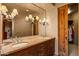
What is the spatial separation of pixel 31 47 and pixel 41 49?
0.60 feet

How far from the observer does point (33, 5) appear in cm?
189

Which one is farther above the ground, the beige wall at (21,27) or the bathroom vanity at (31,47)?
the beige wall at (21,27)

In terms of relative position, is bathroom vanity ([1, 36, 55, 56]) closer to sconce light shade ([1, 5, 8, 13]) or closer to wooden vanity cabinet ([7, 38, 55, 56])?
wooden vanity cabinet ([7, 38, 55, 56])

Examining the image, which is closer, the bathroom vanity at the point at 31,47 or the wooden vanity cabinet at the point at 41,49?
the bathroom vanity at the point at 31,47

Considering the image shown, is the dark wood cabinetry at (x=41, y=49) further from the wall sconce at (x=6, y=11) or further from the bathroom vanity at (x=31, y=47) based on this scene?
the wall sconce at (x=6, y=11)

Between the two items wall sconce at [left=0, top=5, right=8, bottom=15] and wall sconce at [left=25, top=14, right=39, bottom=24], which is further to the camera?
wall sconce at [left=25, top=14, right=39, bottom=24]

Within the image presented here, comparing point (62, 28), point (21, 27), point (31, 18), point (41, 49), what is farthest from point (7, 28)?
point (62, 28)

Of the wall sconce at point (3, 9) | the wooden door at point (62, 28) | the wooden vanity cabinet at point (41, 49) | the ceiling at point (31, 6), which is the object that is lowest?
the wooden vanity cabinet at point (41, 49)

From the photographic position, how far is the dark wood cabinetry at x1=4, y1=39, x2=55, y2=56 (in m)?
1.80

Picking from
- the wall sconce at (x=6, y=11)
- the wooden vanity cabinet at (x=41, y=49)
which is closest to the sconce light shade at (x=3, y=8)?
the wall sconce at (x=6, y=11)

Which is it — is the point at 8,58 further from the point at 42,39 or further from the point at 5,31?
the point at 42,39

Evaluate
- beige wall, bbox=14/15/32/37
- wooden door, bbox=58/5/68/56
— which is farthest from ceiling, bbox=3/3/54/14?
wooden door, bbox=58/5/68/56

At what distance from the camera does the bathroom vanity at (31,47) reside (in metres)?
1.65

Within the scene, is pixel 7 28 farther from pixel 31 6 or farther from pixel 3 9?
pixel 31 6
